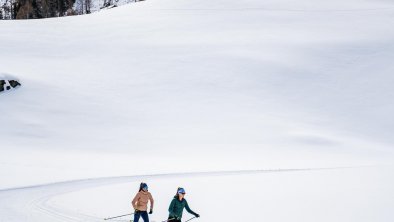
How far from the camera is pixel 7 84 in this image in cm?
3888

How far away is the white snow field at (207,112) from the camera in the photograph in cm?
1748

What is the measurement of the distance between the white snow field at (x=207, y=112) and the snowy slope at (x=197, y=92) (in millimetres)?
153

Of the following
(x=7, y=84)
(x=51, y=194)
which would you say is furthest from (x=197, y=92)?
(x=51, y=194)

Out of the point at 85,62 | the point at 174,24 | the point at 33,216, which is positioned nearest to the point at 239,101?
the point at 85,62

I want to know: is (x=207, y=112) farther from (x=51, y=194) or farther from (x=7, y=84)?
(x=51, y=194)

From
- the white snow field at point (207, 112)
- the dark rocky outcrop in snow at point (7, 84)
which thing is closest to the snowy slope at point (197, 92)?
the white snow field at point (207, 112)

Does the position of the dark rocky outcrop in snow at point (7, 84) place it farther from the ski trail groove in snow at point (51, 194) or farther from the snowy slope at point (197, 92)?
the ski trail groove in snow at point (51, 194)

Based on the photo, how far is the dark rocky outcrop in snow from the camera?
38.5 metres

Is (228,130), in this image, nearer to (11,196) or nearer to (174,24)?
(11,196)

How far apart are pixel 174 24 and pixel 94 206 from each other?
43175 millimetres

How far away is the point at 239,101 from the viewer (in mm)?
40094

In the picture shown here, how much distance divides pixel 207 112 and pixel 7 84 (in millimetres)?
14557

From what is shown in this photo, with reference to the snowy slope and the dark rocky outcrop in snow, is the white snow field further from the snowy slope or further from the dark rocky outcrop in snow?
the dark rocky outcrop in snow

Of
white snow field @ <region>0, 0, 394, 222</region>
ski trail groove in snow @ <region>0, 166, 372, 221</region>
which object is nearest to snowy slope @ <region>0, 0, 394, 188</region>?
white snow field @ <region>0, 0, 394, 222</region>
